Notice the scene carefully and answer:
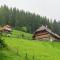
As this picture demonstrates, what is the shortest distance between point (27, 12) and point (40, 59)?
148 m

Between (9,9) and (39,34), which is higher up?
(9,9)

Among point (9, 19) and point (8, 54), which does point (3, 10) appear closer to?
point (9, 19)

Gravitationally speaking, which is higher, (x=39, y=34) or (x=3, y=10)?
(x=3, y=10)

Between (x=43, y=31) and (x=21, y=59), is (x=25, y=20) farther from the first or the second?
(x=21, y=59)

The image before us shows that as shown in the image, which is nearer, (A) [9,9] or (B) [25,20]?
(B) [25,20]

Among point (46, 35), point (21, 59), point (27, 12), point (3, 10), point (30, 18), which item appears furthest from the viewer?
point (27, 12)

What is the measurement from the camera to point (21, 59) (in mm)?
27516

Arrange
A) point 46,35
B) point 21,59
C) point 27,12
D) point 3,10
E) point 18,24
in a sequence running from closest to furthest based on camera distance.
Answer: point 21,59 → point 46,35 → point 18,24 → point 3,10 → point 27,12

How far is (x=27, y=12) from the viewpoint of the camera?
177625mm

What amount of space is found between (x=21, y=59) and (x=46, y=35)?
154ft

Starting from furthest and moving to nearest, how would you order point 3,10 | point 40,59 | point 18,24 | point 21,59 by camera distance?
point 3,10, point 18,24, point 40,59, point 21,59

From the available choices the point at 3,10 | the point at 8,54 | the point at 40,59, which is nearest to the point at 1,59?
the point at 8,54

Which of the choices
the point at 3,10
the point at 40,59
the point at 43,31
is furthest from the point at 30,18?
the point at 40,59

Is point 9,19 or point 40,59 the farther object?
point 9,19
